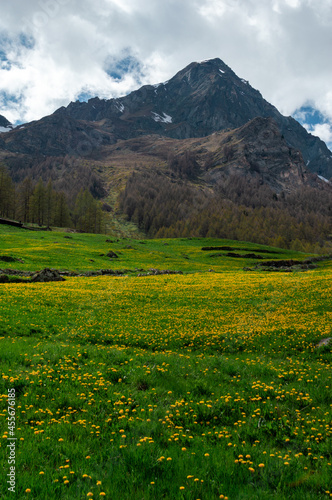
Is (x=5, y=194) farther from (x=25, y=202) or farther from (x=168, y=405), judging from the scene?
(x=168, y=405)

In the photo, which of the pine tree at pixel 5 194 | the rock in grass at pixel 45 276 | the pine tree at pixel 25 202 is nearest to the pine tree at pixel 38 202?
the pine tree at pixel 25 202

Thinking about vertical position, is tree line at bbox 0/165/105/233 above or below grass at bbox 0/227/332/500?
above

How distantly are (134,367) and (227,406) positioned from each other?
433 centimetres

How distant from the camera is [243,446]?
22.3 ft

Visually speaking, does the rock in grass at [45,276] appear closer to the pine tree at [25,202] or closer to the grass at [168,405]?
the grass at [168,405]

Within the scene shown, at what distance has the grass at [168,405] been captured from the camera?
18.1ft

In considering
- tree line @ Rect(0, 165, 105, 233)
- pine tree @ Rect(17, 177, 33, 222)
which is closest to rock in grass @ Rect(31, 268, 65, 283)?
tree line @ Rect(0, 165, 105, 233)

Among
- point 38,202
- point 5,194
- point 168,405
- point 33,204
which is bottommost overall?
point 168,405

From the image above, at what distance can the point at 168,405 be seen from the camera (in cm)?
A: 896

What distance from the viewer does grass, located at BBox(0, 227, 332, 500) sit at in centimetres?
552

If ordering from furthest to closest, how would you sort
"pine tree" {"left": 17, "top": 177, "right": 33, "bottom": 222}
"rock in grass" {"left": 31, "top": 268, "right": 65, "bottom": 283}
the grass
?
"pine tree" {"left": 17, "top": 177, "right": 33, "bottom": 222}
"rock in grass" {"left": 31, "top": 268, "right": 65, "bottom": 283}
the grass

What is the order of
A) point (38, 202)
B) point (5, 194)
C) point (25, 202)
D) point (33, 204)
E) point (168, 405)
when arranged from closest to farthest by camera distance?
1. point (168, 405)
2. point (5, 194)
3. point (33, 204)
4. point (38, 202)
5. point (25, 202)

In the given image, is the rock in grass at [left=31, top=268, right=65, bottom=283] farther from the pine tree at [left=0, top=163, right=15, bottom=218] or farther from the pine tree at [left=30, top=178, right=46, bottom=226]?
the pine tree at [left=0, top=163, right=15, bottom=218]

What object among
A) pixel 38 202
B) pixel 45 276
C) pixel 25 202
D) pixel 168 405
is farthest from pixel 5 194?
pixel 168 405
